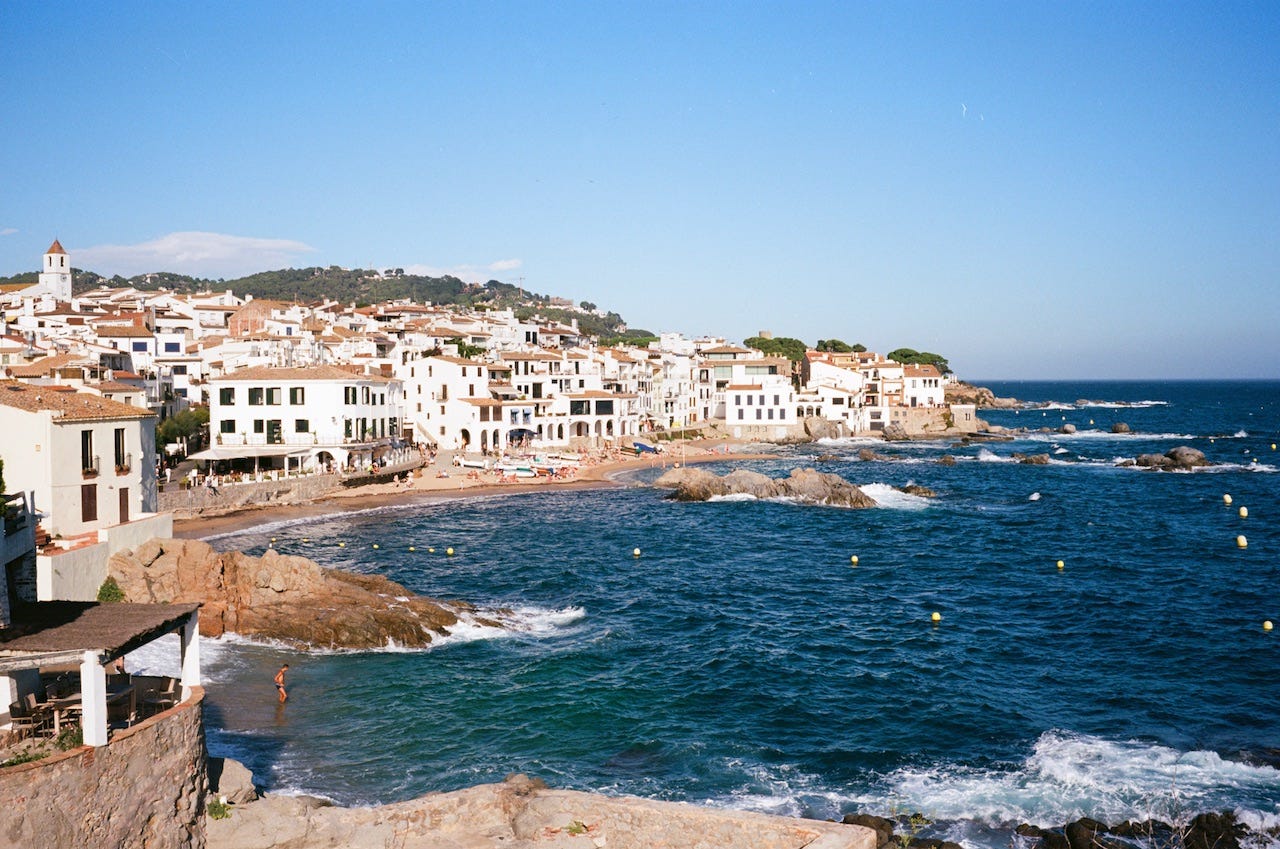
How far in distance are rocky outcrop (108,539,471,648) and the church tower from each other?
348ft

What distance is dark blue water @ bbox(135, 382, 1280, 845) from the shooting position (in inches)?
901

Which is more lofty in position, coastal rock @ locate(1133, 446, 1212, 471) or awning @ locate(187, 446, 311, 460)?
awning @ locate(187, 446, 311, 460)

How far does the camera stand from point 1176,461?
300 feet

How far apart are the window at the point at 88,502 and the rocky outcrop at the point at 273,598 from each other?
198 centimetres

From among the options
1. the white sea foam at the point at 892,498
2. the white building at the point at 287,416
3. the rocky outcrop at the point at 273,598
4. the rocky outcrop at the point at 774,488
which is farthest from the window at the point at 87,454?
the white sea foam at the point at 892,498

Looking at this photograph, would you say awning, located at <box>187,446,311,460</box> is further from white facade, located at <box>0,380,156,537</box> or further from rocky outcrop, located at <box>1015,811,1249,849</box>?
rocky outcrop, located at <box>1015,811,1249,849</box>

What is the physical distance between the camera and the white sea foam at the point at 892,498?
226ft

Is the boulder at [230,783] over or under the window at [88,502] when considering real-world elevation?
under

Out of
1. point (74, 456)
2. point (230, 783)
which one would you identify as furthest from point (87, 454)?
point (230, 783)

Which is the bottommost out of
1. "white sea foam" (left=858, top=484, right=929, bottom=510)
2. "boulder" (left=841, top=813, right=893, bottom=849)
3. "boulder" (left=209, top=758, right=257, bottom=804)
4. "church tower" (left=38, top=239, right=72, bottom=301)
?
"boulder" (left=841, top=813, right=893, bottom=849)

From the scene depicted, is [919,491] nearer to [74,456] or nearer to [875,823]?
[875,823]

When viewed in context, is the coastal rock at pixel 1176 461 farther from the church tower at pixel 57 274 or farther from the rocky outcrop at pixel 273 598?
the church tower at pixel 57 274

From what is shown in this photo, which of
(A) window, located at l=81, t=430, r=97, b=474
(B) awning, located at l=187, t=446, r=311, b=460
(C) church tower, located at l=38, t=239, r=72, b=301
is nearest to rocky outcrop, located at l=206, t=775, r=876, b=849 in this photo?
(A) window, located at l=81, t=430, r=97, b=474

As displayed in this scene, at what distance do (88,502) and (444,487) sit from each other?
39488 millimetres
